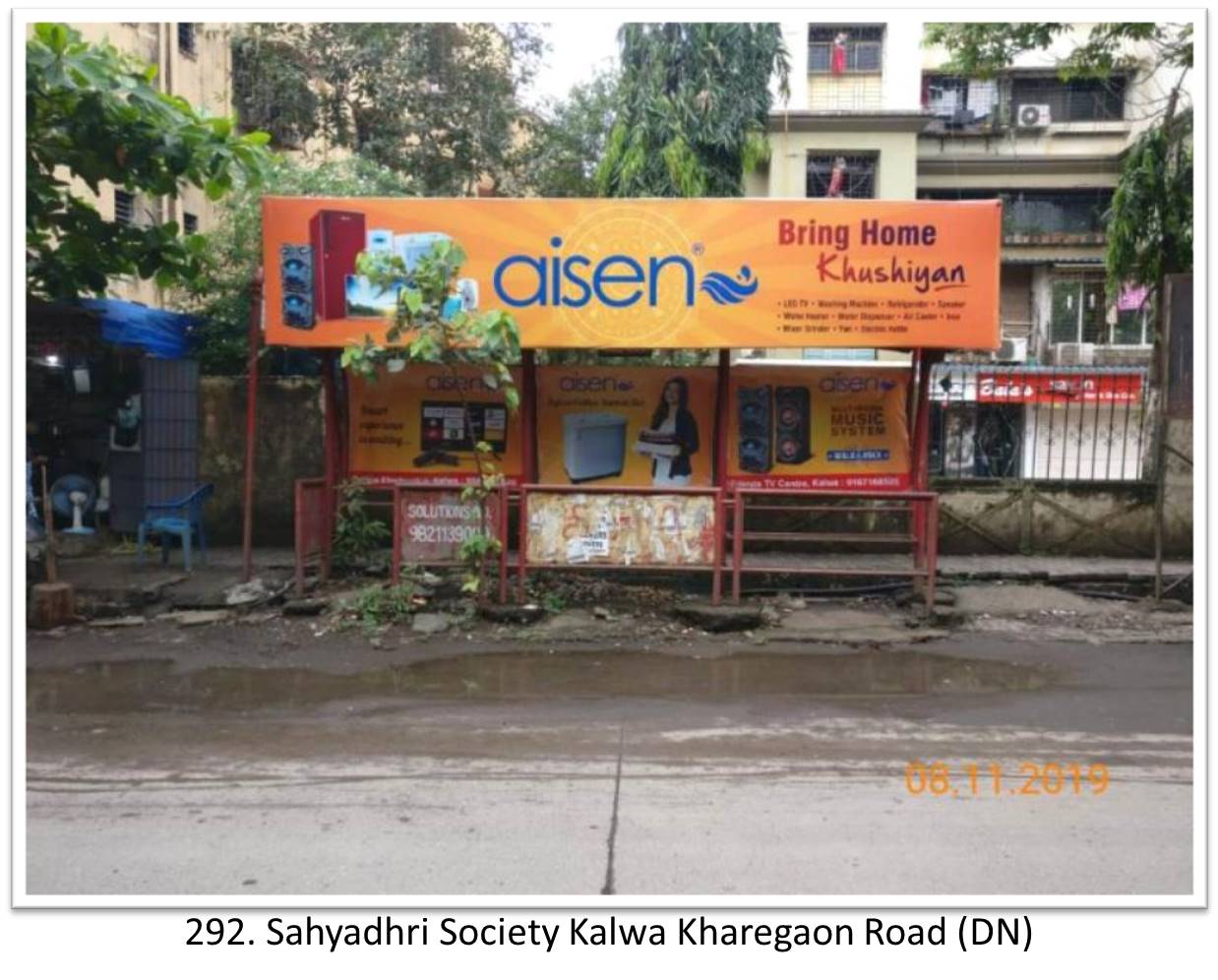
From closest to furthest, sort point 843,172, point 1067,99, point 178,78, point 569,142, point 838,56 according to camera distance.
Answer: point 178,78 → point 569,142 → point 838,56 → point 843,172 → point 1067,99

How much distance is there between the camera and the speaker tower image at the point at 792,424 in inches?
412

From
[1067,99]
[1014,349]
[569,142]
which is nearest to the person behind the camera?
[569,142]

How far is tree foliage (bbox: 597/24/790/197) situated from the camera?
63.4ft

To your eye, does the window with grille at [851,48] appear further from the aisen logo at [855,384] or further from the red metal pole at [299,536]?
the red metal pole at [299,536]

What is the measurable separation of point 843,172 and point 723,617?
2047 cm

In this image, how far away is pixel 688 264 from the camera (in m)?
Answer: 8.96

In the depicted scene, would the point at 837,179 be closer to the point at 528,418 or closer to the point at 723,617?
the point at 528,418

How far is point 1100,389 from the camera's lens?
1186 centimetres

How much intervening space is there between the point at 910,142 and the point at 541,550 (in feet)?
68.8

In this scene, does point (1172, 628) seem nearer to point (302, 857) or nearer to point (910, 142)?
point (302, 857)

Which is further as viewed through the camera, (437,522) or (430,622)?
(437,522)

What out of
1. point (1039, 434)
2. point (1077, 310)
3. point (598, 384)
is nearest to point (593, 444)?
point (598, 384)

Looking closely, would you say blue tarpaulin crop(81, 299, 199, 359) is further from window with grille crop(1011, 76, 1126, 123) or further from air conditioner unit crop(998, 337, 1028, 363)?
window with grille crop(1011, 76, 1126, 123)

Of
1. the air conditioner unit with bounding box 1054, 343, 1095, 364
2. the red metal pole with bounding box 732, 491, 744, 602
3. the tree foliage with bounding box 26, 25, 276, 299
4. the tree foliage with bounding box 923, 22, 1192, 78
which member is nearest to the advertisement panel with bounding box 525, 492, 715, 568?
the red metal pole with bounding box 732, 491, 744, 602
